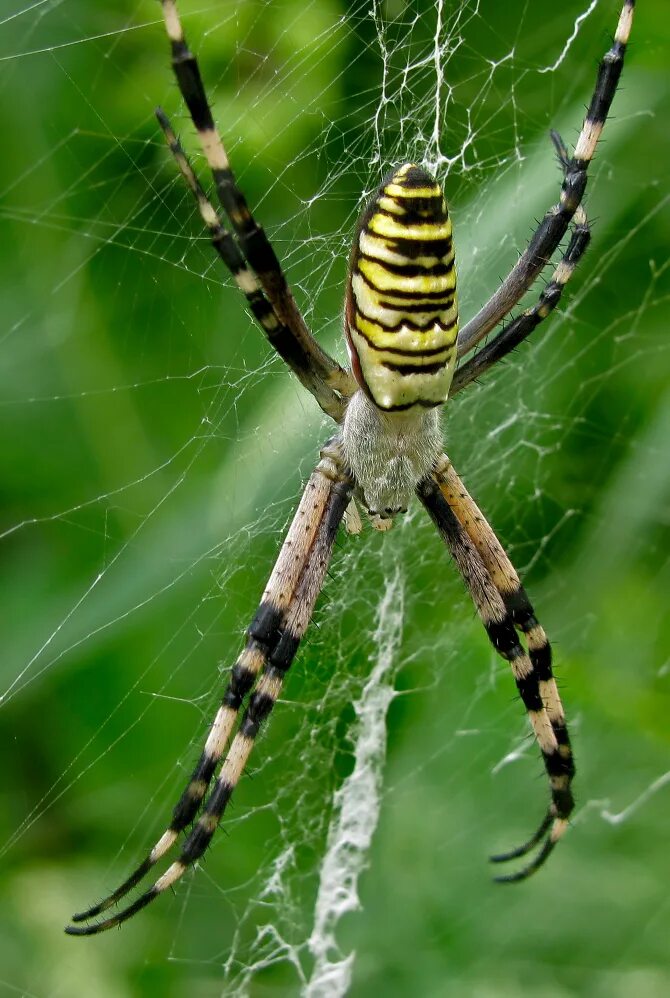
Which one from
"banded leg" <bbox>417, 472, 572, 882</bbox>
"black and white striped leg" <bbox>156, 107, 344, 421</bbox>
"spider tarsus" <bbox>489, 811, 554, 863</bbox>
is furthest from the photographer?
"spider tarsus" <bbox>489, 811, 554, 863</bbox>

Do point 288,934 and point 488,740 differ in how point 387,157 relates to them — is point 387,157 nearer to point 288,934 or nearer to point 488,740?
point 488,740

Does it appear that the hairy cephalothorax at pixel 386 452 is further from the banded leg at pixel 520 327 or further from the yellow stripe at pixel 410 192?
the yellow stripe at pixel 410 192

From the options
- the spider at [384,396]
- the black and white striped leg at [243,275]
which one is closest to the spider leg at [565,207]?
the spider at [384,396]

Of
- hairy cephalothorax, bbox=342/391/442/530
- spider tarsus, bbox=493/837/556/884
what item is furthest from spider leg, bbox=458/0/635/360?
spider tarsus, bbox=493/837/556/884

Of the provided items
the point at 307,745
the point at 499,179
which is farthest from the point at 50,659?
the point at 499,179

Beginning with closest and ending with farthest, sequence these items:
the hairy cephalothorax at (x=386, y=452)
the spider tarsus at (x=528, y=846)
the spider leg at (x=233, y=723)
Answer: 1. the spider leg at (x=233, y=723)
2. the hairy cephalothorax at (x=386, y=452)
3. the spider tarsus at (x=528, y=846)

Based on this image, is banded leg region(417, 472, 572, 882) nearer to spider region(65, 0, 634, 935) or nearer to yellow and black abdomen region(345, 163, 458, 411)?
spider region(65, 0, 634, 935)
